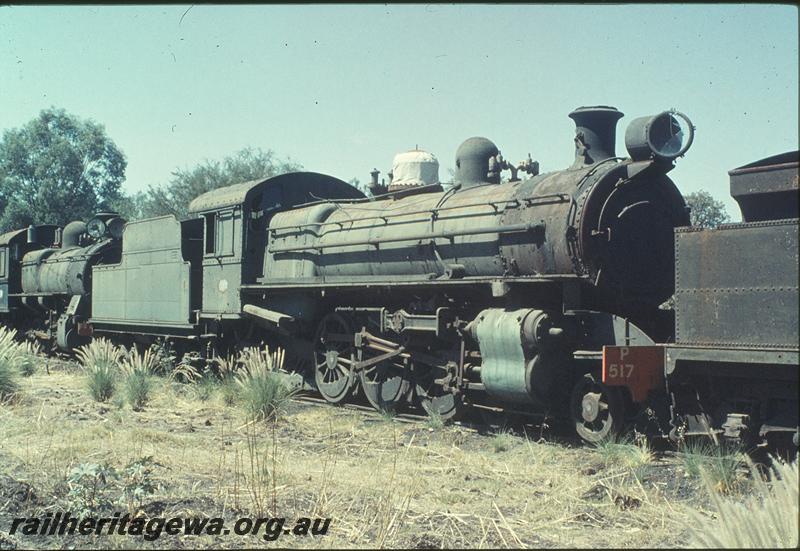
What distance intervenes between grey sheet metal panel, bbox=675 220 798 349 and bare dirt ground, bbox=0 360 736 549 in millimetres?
1244

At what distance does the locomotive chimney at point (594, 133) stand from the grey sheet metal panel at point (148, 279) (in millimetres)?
7743

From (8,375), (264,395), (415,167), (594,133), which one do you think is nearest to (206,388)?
(264,395)

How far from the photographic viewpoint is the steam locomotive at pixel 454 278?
27.7 ft

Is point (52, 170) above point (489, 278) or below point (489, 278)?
above

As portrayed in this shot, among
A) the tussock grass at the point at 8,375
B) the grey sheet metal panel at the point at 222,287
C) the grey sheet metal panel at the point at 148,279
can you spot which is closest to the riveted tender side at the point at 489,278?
the grey sheet metal panel at the point at 222,287

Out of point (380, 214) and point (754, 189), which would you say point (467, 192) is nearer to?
point (380, 214)

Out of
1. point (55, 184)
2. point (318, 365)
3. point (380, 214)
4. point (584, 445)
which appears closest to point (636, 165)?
point (584, 445)

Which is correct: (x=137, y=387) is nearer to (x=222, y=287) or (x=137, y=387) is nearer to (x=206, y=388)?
(x=206, y=388)

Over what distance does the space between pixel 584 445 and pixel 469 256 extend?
8.75 feet

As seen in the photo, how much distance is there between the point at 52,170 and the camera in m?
48.4

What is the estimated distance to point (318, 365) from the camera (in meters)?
12.5

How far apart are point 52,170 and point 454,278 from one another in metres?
44.6

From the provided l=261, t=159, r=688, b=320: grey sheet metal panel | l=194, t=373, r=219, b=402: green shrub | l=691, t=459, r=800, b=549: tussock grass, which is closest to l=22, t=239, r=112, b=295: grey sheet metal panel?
l=194, t=373, r=219, b=402: green shrub

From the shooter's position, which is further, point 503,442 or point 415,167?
point 415,167
